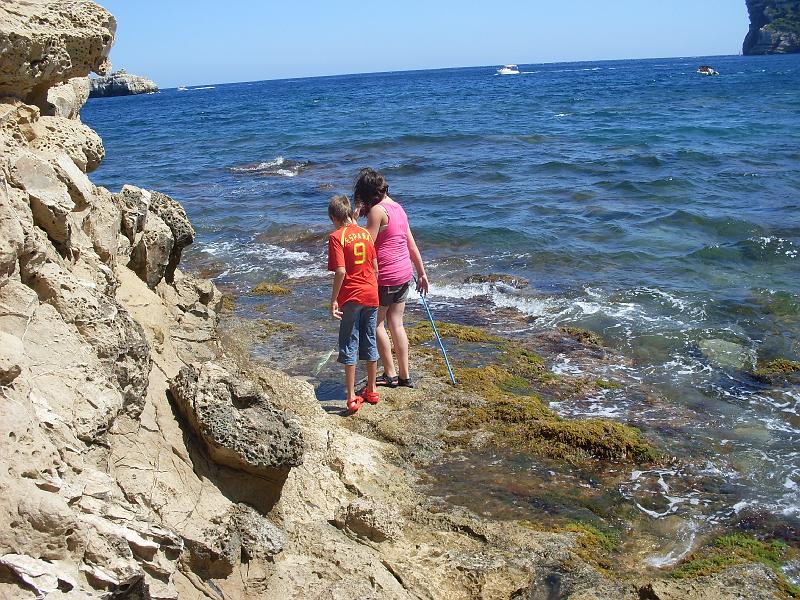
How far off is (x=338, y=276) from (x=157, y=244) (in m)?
1.35

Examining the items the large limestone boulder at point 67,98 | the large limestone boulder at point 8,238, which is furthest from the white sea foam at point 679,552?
the large limestone boulder at point 67,98

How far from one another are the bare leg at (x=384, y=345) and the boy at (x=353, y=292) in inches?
11.5

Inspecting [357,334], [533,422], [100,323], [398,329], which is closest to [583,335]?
[533,422]

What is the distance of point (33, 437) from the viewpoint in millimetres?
2633

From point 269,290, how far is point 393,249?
3.91 metres

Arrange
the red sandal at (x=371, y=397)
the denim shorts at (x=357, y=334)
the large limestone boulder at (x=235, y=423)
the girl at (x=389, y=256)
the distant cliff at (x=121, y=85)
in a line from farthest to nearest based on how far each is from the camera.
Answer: the distant cliff at (x=121, y=85) → the red sandal at (x=371, y=397) → the girl at (x=389, y=256) → the denim shorts at (x=357, y=334) → the large limestone boulder at (x=235, y=423)

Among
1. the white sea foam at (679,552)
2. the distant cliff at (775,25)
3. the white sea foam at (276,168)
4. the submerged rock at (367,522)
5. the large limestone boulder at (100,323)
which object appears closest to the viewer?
the large limestone boulder at (100,323)

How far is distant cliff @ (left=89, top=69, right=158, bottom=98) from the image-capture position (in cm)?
9919

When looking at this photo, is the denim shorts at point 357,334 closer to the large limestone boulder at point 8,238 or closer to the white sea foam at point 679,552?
the white sea foam at point 679,552

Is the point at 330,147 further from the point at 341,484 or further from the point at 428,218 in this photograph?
the point at 341,484

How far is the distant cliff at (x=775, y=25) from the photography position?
108m

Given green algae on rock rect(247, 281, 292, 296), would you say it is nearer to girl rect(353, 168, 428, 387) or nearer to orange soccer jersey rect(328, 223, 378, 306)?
girl rect(353, 168, 428, 387)

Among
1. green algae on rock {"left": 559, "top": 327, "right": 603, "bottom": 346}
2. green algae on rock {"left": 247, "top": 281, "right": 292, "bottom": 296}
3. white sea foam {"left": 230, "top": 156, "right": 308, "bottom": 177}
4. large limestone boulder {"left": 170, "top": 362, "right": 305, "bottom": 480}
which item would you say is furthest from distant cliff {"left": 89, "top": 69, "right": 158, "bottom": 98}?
large limestone boulder {"left": 170, "top": 362, "right": 305, "bottom": 480}

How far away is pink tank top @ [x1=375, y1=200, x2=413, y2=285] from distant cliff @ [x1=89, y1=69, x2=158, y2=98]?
9894 centimetres
